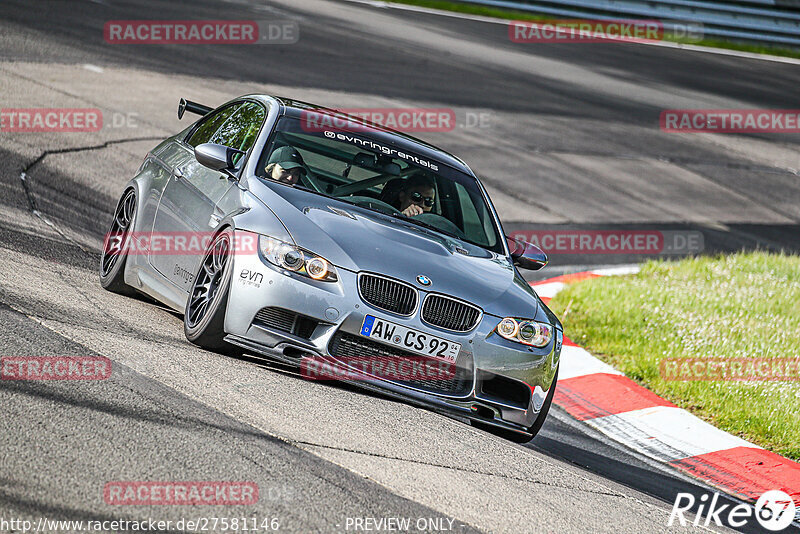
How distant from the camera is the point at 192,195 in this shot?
6.95 metres

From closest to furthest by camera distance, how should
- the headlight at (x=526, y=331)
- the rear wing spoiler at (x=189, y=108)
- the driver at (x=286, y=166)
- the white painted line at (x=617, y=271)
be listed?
the headlight at (x=526, y=331) → the driver at (x=286, y=166) → the rear wing spoiler at (x=189, y=108) → the white painted line at (x=617, y=271)

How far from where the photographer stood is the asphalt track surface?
4324 millimetres

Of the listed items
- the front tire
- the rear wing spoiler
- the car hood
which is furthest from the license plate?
the rear wing spoiler

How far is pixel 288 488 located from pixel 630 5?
2699 cm

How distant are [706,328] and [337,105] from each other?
8283 millimetres

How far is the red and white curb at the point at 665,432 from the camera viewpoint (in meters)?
6.75

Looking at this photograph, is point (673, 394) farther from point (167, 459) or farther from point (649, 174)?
point (649, 174)

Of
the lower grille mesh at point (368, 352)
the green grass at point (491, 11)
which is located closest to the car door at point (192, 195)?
the lower grille mesh at point (368, 352)

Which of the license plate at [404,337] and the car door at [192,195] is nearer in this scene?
the license plate at [404,337]

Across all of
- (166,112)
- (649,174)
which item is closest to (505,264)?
(166,112)

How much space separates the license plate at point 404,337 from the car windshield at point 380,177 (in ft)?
4.20

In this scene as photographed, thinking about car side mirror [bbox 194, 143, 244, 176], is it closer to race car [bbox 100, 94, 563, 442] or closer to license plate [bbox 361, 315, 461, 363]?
race car [bbox 100, 94, 563, 442]

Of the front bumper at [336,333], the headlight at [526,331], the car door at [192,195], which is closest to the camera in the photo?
the front bumper at [336,333]

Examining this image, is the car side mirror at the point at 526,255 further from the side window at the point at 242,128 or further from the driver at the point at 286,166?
the side window at the point at 242,128
